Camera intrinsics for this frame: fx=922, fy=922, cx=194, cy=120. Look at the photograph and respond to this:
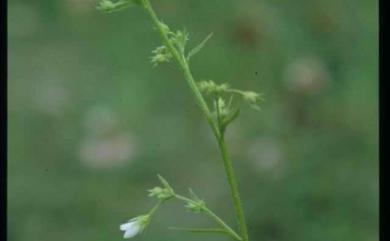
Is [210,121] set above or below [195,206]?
above

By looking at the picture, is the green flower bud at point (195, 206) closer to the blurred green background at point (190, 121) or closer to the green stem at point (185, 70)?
the green stem at point (185, 70)

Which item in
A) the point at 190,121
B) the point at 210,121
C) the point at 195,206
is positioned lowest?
the point at 190,121

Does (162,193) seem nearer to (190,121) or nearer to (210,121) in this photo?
(210,121)

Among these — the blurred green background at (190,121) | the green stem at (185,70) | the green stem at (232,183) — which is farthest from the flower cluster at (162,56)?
the blurred green background at (190,121)

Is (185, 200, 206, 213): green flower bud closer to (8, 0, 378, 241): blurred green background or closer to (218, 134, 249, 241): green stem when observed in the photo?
(218, 134, 249, 241): green stem

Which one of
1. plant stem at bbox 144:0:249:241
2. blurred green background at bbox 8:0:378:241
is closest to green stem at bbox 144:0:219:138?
plant stem at bbox 144:0:249:241

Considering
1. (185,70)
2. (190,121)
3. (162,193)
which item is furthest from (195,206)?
(190,121)
